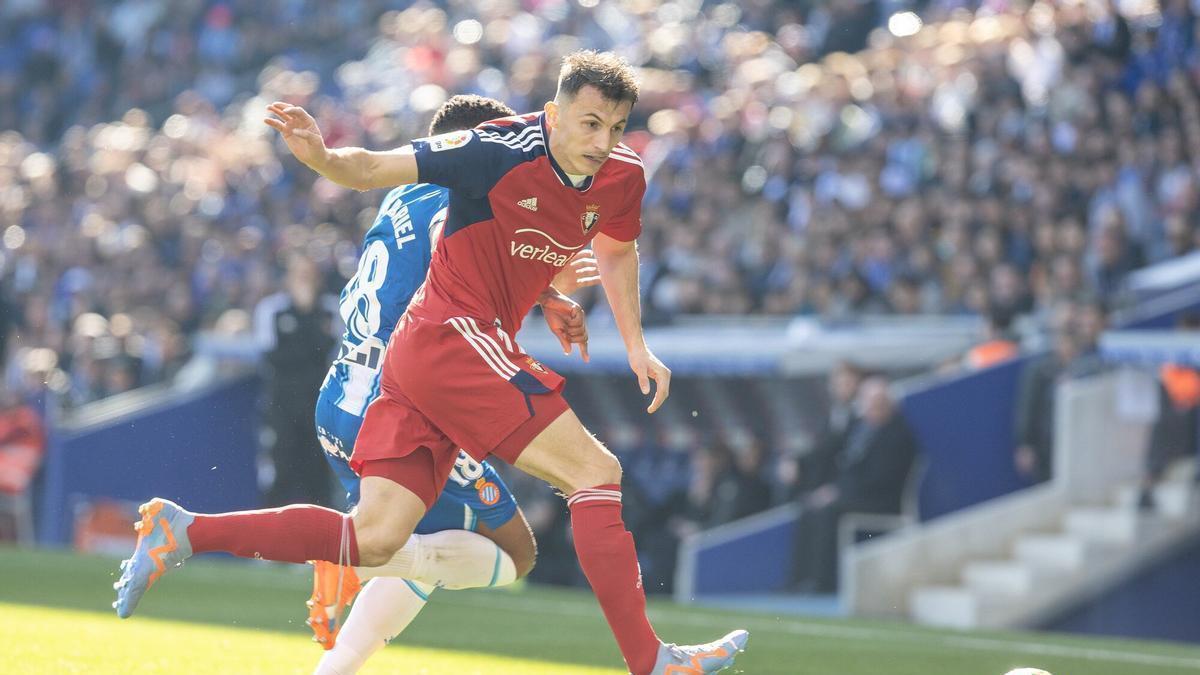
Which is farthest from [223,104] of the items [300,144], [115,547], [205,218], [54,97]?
[300,144]

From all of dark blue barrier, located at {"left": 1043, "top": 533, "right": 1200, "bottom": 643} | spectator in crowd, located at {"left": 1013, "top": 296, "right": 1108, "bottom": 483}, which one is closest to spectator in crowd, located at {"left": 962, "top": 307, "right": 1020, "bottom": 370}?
spectator in crowd, located at {"left": 1013, "top": 296, "right": 1108, "bottom": 483}

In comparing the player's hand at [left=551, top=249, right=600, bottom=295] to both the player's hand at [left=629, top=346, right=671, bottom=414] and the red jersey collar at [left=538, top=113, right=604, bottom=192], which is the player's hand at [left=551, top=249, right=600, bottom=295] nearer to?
the player's hand at [left=629, top=346, right=671, bottom=414]

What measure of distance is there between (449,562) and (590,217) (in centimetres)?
135

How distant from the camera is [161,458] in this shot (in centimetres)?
1700

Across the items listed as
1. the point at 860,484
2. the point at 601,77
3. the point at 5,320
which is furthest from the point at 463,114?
the point at 5,320

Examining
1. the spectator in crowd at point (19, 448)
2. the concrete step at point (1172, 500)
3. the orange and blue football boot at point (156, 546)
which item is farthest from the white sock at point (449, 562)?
the spectator in crowd at point (19, 448)

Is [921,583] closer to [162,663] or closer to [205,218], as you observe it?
[162,663]

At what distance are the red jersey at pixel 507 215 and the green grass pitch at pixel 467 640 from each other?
2220mm

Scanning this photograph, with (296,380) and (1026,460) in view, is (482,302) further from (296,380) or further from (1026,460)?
(1026,460)

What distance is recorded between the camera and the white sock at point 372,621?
21.1 ft

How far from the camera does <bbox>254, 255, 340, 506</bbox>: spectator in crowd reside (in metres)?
12.9

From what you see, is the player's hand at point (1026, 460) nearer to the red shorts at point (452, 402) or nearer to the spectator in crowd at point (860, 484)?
the spectator in crowd at point (860, 484)

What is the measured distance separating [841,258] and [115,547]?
716 centimetres

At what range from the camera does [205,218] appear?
2144 centimetres
